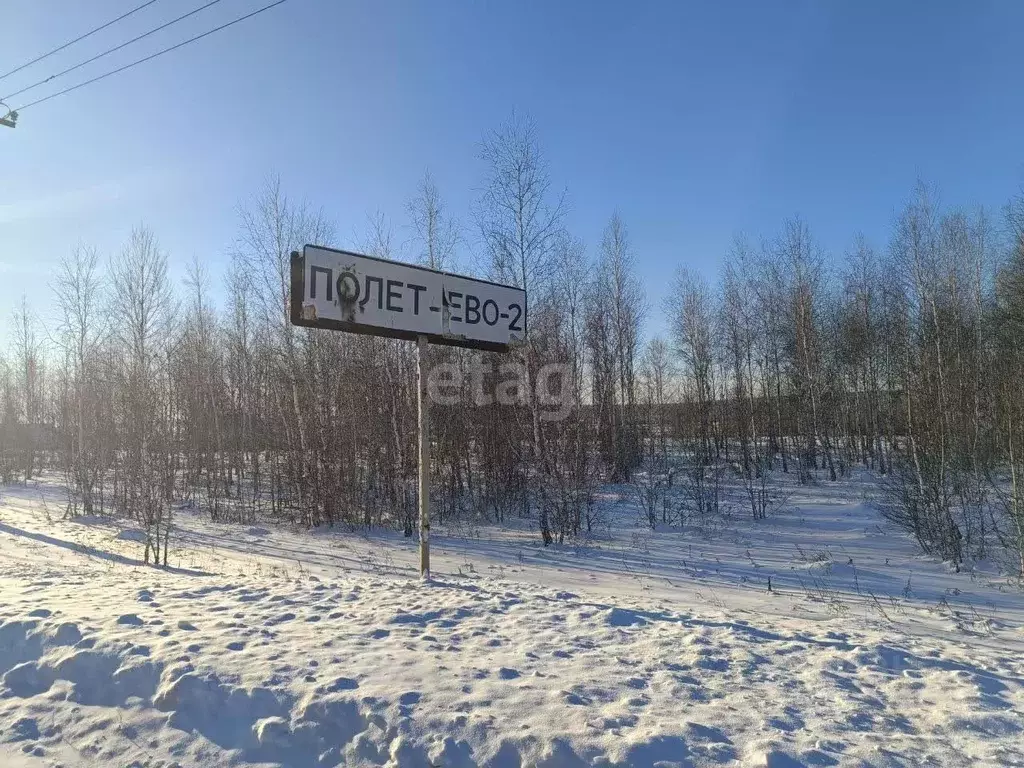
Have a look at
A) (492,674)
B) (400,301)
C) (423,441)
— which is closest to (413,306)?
(400,301)

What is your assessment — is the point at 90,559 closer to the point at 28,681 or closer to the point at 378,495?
the point at 378,495

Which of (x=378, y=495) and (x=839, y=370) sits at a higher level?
(x=839, y=370)

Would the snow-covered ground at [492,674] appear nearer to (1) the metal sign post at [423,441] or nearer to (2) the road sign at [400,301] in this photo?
(1) the metal sign post at [423,441]

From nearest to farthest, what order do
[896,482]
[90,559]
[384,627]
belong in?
[384,627]
[90,559]
[896,482]

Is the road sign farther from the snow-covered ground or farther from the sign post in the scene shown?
the snow-covered ground

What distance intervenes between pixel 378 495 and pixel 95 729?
1179 centimetres

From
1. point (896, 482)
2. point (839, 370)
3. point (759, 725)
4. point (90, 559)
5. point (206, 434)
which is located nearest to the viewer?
point (759, 725)

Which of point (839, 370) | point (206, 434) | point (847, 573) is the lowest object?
point (847, 573)

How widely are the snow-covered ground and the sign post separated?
6.73ft

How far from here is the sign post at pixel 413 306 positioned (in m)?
5.66

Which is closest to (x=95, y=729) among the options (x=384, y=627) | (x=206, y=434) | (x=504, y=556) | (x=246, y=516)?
(x=384, y=627)

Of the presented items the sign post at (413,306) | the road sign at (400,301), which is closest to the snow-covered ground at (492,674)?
the sign post at (413,306)

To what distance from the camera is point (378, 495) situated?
14.8 metres

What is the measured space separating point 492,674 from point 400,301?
386cm
